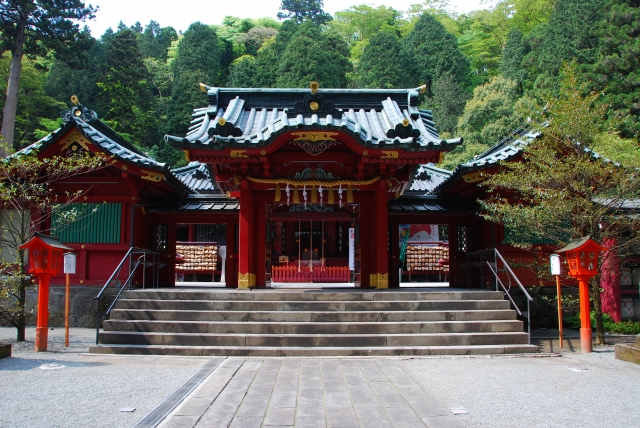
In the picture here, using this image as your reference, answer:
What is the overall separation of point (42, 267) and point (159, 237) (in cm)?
542

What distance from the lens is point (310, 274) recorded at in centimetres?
1944

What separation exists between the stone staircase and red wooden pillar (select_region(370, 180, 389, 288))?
1084 millimetres

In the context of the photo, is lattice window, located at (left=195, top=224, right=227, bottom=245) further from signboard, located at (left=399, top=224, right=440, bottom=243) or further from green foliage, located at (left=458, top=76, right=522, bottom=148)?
green foliage, located at (left=458, top=76, right=522, bottom=148)

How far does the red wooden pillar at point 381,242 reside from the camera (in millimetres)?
11688

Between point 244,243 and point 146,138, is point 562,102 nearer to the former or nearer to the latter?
point 244,243

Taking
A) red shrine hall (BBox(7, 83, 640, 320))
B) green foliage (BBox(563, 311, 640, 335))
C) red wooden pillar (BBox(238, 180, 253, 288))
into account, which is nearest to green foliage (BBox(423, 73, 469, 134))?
red shrine hall (BBox(7, 83, 640, 320))

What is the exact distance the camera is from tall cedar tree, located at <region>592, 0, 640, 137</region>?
2738cm

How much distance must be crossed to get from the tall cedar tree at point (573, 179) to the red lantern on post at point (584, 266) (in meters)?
0.79

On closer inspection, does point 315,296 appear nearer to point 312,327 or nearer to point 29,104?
point 312,327

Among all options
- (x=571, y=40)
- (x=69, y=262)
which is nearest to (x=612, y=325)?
(x=69, y=262)

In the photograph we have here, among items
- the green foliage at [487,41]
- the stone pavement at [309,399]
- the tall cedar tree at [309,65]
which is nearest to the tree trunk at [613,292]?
the stone pavement at [309,399]

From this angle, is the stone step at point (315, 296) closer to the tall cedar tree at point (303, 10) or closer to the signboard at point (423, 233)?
the signboard at point (423, 233)

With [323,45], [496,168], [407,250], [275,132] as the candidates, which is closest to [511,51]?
[323,45]

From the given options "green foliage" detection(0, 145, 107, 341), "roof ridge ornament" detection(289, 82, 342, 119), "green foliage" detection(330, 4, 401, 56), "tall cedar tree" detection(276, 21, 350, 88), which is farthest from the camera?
"green foliage" detection(330, 4, 401, 56)
